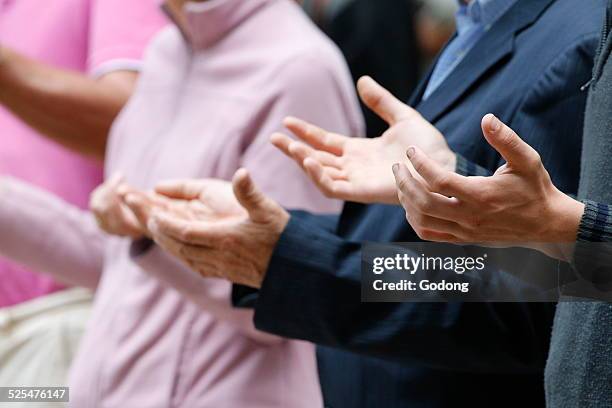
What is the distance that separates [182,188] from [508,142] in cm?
64

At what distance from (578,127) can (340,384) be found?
1.36ft

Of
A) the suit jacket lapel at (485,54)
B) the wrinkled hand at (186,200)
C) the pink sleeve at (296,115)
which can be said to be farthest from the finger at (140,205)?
the suit jacket lapel at (485,54)

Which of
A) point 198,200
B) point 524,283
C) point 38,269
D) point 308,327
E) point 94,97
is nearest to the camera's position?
point 524,283

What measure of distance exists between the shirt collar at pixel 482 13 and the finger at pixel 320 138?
222mm

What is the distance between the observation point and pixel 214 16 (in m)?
1.58

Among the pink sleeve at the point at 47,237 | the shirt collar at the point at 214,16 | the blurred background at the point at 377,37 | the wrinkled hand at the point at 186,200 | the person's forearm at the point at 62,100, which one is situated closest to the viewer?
the wrinkled hand at the point at 186,200

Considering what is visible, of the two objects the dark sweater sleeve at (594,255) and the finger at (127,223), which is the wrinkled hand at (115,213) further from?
the dark sweater sleeve at (594,255)

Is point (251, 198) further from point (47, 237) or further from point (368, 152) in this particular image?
point (47, 237)

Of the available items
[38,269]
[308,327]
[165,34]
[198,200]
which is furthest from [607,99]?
[38,269]

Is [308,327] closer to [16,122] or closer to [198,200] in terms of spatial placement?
[198,200]

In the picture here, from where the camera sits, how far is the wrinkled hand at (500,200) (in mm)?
806

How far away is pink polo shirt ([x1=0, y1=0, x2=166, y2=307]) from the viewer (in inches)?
77.9


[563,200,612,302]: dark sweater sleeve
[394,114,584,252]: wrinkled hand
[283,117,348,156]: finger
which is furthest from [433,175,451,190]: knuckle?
[283,117,348,156]: finger

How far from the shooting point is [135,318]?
1471 millimetres
